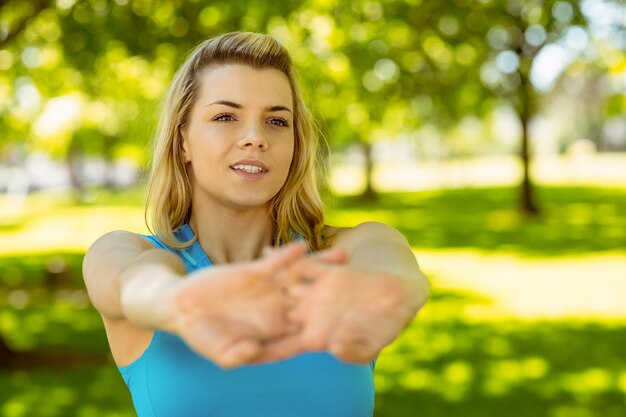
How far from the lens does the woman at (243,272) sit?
4.64 ft

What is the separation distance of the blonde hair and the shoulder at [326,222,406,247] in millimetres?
39

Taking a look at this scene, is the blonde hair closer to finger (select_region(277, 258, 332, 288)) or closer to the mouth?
the mouth

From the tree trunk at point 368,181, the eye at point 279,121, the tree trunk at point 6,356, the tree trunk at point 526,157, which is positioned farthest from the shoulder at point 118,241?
the tree trunk at point 368,181

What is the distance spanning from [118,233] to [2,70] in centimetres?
1041

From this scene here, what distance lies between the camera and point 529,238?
62.5 feet

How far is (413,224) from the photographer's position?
78.7 ft

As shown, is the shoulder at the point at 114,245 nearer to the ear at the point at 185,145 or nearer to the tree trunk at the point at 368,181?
the ear at the point at 185,145

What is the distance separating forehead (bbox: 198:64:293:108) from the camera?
2172 millimetres

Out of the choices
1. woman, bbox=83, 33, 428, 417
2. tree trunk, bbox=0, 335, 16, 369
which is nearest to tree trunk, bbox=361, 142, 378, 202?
tree trunk, bbox=0, 335, 16, 369

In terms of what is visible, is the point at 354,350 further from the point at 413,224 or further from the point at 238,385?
the point at 413,224

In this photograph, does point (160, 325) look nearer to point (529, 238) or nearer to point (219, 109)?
point (219, 109)

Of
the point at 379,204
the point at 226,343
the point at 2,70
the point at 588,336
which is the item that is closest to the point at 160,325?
the point at 226,343

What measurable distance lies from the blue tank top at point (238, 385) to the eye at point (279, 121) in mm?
660

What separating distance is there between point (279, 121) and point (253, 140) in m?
0.17
